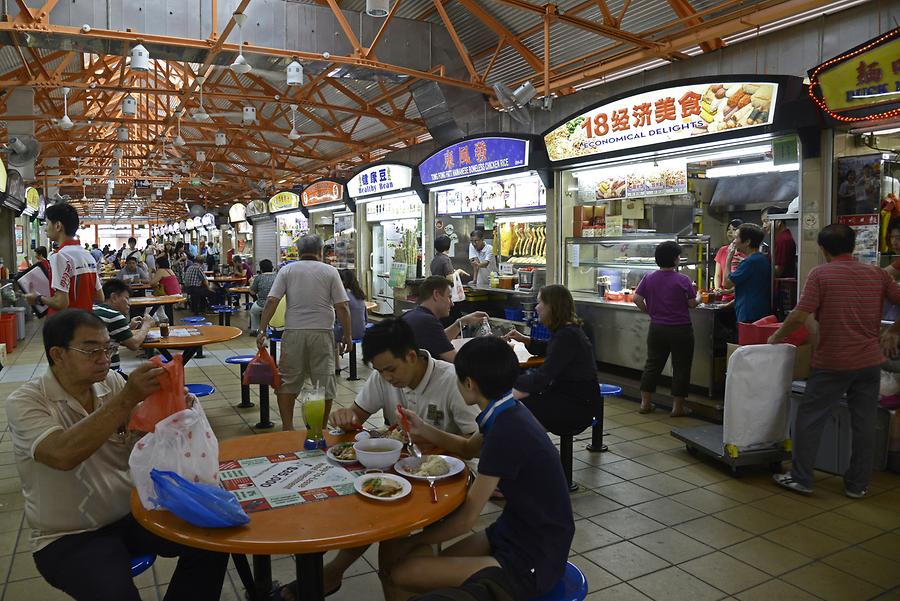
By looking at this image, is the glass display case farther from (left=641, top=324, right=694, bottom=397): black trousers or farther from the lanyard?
the lanyard

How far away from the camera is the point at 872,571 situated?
327cm

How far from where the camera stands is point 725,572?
128 inches

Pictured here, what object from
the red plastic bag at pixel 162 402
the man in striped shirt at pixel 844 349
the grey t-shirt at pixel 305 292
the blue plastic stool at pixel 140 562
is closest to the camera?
the red plastic bag at pixel 162 402

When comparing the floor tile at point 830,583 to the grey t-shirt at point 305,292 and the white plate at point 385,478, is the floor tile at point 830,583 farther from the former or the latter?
the grey t-shirt at point 305,292

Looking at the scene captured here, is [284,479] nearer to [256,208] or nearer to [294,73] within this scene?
[294,73]

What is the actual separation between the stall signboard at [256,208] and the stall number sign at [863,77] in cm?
1777

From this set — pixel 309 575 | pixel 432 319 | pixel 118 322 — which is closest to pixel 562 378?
pixel 432 319

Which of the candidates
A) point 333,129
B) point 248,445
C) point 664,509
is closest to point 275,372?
point 248,445

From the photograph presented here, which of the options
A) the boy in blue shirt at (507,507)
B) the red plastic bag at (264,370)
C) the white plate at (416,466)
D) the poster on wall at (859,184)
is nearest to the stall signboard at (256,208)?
the red plastic bag at (264,370)

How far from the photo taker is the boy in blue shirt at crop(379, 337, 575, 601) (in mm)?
2072

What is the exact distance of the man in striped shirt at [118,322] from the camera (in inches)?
157

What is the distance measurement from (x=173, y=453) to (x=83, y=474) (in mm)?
583

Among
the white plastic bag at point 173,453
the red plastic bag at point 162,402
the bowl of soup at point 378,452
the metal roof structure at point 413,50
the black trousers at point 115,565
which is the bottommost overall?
the black trousers at point 115,565

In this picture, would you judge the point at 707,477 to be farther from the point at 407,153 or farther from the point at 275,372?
the point at 407,153
